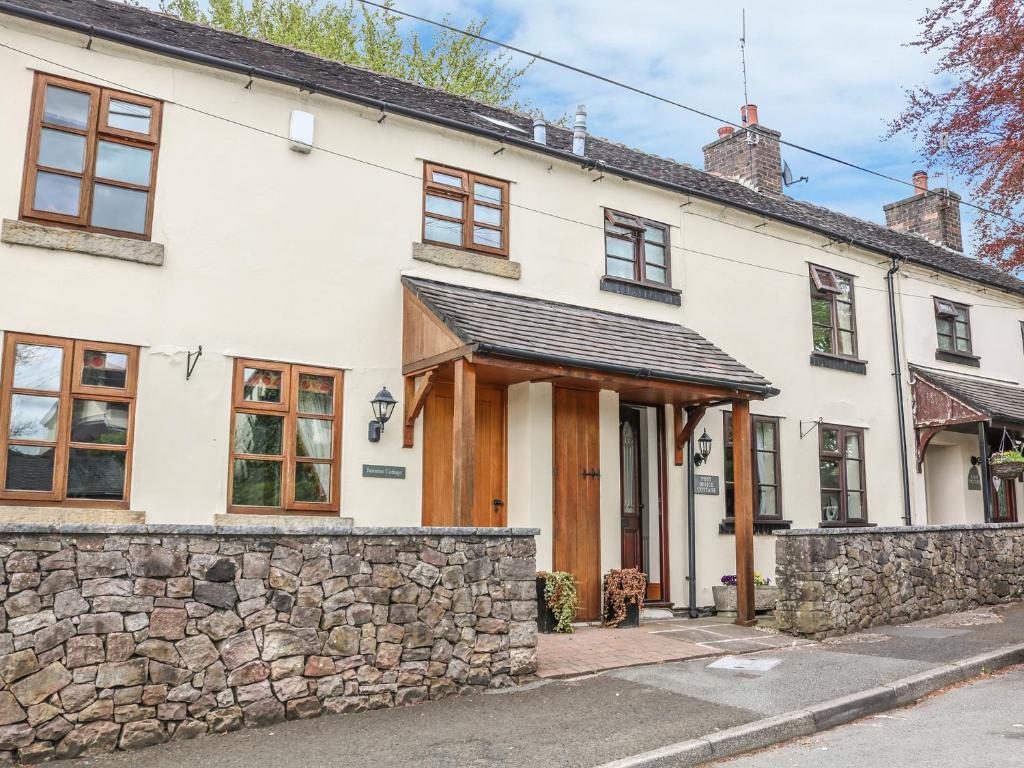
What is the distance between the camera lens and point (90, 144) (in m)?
8.69

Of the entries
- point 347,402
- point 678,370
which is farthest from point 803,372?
point 347,402

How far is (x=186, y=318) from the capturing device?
8.95 metres

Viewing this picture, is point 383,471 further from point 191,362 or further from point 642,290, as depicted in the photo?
point 642,290

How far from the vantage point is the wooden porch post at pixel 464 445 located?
28.2ft

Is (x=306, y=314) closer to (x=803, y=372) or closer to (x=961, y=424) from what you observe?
(x=803, y=372)

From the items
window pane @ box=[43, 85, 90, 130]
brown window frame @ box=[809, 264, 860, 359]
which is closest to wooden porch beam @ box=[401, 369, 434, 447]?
window pane @ box=[43, 85, 90, 130]

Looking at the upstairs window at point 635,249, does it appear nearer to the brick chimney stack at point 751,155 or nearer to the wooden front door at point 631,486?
the wooden front door at point 631,486

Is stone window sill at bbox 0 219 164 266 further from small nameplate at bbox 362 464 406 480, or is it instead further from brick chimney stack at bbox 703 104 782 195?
brick chimney stack at bbox 703 104 782 195

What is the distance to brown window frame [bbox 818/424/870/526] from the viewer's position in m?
14.2

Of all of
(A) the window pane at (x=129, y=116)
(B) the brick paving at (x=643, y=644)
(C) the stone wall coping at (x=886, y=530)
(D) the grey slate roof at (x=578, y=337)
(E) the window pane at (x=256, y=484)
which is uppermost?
(A) the window pane at (x=129, y=116)

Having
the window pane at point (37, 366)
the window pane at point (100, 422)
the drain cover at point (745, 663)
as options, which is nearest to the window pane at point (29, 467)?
the window pane at point (100, 422)

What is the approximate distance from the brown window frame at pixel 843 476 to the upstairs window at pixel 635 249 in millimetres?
3940

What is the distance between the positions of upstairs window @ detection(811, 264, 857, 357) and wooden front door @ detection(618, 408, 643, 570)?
4.24 metres

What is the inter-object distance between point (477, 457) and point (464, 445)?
208cm
